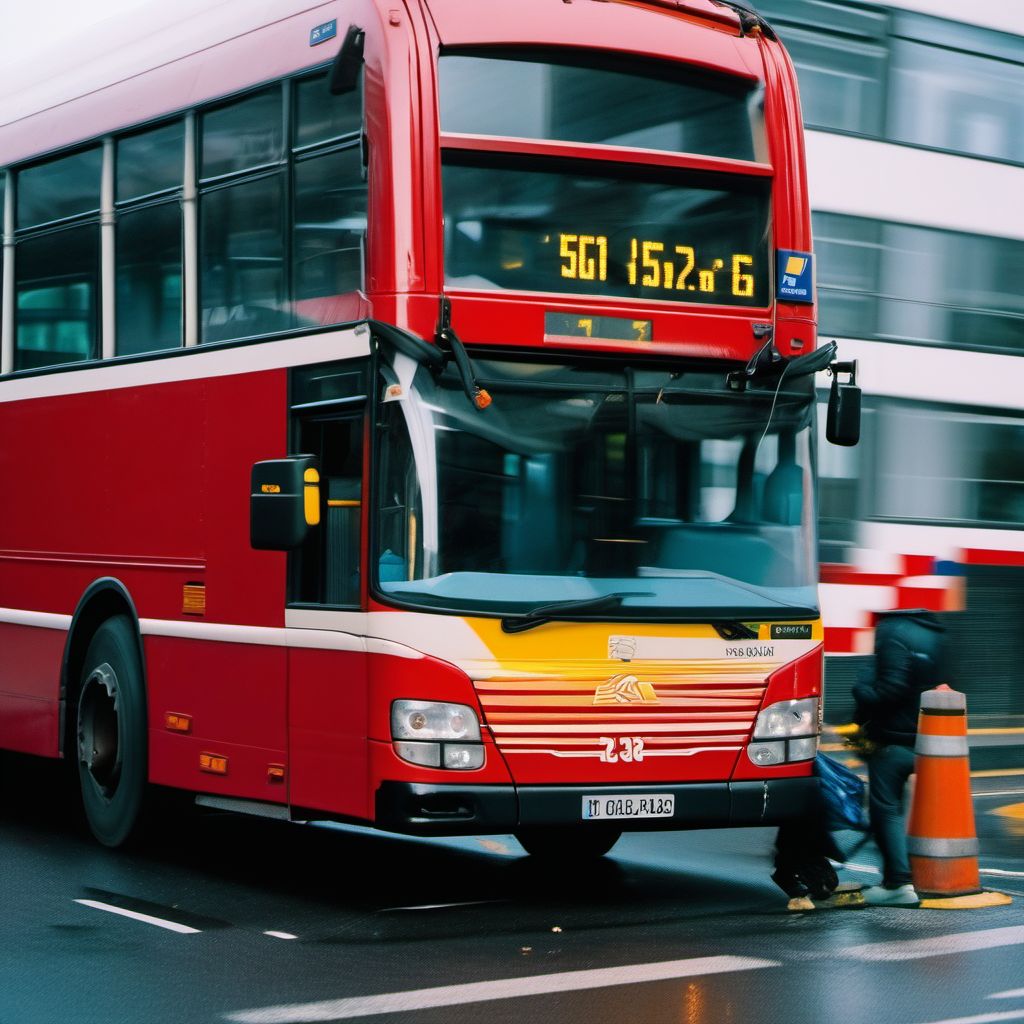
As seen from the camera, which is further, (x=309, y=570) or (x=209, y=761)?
(x=209, y=761)

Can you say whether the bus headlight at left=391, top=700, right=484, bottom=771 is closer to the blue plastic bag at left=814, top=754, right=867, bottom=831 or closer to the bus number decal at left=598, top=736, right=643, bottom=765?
the bus number decal at left=598, top=736, right=643, bottom=765

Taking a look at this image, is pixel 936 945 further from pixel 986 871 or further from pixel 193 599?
pixel 193 599

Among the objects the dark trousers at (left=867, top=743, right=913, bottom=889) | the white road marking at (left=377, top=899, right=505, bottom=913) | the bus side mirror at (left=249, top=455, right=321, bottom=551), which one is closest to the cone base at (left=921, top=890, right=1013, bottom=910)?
the dark trousers at (left=867, top=743, right=913, bottom=889)

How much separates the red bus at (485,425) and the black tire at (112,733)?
7cm

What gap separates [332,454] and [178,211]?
215cm

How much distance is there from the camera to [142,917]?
903 cm

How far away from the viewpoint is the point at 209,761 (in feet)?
33.4

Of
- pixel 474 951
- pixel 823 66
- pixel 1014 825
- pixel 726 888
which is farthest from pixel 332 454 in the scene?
pixel 823 66

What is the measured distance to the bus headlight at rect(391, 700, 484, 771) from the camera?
8.77m

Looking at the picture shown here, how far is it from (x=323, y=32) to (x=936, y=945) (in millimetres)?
4958

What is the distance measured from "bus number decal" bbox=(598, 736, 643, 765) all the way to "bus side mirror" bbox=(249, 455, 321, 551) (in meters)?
1.61

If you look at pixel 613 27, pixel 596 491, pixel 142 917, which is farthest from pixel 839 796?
pixel 613 27

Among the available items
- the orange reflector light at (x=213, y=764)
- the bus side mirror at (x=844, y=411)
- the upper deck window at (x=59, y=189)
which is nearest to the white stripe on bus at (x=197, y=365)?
the upper deck window at (x=59, y=189)

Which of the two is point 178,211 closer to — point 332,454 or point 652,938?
point 332,454
